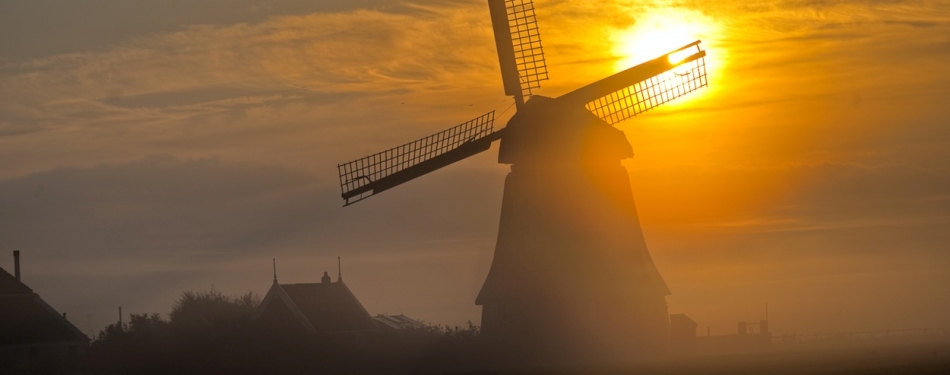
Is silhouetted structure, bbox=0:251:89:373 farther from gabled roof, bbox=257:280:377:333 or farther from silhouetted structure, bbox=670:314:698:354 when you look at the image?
silhouetted structure, bbox=670:314:698:354

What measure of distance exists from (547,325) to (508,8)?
9.75 m

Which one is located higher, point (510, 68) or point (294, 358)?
point (510, 68)

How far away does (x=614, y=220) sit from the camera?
42.7 metres

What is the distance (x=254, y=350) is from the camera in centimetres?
4809

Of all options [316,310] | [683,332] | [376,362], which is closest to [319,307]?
[316,310]

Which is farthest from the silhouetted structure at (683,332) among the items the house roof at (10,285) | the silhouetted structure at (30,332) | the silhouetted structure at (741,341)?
the house roof at (10,285)

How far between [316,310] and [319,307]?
423 mm

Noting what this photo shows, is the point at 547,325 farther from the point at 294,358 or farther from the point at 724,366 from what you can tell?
the point at 294,358

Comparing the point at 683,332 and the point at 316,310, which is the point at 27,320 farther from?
the point at 683,332

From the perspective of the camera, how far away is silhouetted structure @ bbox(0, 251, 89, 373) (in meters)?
51.8

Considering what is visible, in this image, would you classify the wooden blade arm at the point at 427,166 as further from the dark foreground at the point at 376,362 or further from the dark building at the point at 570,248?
the dark foreground at the point at 376,362

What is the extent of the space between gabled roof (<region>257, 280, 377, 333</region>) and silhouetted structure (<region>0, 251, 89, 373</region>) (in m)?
7.41

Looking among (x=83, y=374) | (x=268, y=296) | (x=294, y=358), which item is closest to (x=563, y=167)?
(x=294, y=358)

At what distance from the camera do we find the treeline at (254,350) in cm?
4531
